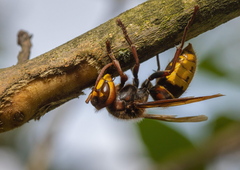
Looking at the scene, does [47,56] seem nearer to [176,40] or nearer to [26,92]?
[26,92]

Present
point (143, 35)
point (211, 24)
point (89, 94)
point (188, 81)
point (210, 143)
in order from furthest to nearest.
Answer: point (210, 143)
point (188, 81)
point (89, 94)
point (211, 24)
point (143, 35)

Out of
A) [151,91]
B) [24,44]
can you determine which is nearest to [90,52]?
[151,91]

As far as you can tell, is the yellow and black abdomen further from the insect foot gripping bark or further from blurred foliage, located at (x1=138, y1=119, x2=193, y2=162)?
blurred foliage, located at (x1=138, y1=119, x2=193, y2=162)

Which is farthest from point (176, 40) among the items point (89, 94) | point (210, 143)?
point (210, 143)

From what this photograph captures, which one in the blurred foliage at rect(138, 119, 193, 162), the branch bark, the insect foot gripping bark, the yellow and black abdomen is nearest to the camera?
the branch bark

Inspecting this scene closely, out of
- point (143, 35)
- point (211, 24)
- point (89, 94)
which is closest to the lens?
point (143, 35)

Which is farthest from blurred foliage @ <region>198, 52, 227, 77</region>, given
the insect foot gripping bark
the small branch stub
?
the small branch stub
